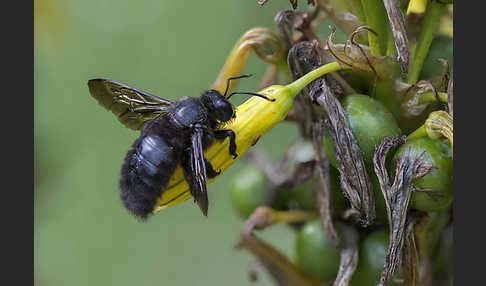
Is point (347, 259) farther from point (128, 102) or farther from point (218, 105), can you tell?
point (128, 102)

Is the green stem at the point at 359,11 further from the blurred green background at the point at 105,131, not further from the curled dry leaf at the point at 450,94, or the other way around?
the blurred green background at the point at 105,131

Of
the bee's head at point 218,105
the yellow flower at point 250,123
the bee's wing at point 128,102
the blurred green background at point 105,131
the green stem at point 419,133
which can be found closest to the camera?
the green stem at point 419,133

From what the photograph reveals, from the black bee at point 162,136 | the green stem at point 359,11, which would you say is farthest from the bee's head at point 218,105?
the green stem at point 359,11

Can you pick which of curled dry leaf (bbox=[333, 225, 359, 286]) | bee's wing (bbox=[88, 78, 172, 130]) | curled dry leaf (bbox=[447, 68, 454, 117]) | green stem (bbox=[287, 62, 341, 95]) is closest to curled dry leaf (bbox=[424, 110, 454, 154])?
curled dry leaf (bbox=[447, 68, 454, 117])

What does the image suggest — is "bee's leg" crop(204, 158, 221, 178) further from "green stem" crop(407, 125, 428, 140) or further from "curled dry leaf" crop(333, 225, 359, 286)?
"green stem" crop(407, 125, 428, 140)

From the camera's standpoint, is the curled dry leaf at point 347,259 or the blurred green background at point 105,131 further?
the blurred green background at point 105,131

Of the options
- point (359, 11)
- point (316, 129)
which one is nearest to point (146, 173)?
point (316, 129)

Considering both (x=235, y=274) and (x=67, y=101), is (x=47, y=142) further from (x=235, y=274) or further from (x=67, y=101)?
(x=235, y=274)
